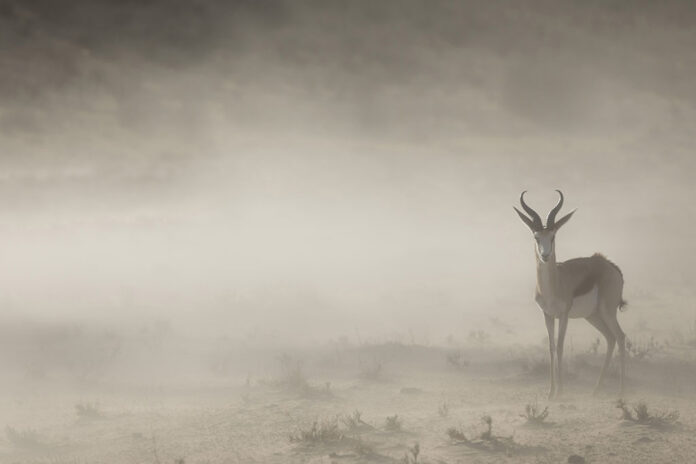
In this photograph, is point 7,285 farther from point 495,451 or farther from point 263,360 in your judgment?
point 495,451

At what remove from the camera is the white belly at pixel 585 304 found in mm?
11273

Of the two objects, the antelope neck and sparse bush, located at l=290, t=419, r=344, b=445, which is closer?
sparse bush, located at l=290, t=419, r=344, b=445

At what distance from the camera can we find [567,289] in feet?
36.3

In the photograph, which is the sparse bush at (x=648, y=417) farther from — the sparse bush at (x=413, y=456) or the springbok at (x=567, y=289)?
the sparse bush at (x=413, y=456)

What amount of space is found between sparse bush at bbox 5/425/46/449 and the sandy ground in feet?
0.08

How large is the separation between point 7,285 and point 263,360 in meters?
25.9

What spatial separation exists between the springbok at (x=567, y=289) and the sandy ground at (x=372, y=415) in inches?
44.9

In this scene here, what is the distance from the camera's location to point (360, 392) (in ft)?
43.3

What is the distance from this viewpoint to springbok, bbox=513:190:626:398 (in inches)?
428

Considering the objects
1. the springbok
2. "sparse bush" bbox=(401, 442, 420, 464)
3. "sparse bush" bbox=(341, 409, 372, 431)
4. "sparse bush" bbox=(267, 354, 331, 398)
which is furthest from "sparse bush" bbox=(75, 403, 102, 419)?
the springbok

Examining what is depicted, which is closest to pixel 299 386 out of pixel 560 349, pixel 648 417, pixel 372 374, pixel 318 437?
pixel 372 374

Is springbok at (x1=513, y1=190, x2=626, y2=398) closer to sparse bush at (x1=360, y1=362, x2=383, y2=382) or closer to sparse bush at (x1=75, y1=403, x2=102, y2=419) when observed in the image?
sparse bush at (x1=360, y1=362, x2=383, y2=382)

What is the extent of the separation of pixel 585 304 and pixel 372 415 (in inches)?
183

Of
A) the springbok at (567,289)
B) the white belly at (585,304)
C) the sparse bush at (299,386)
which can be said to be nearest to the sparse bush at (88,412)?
the sparse bush at (299,386)
